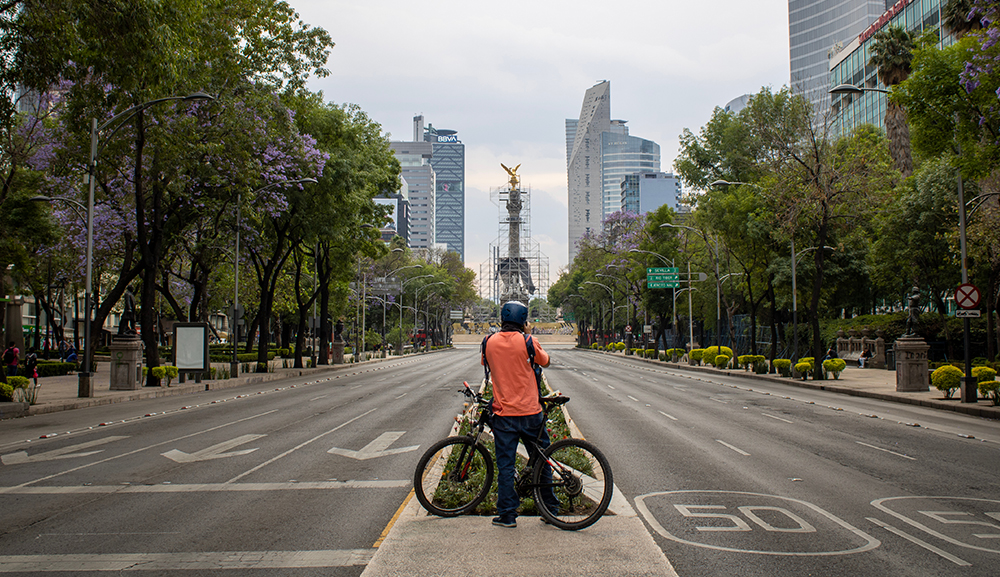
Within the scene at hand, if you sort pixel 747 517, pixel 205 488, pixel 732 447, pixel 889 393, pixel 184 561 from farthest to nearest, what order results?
1. pixel 889 393
2. pixel 732 447
3. pixel 205 488
4. pixel 747 517
5. pixel 184 561

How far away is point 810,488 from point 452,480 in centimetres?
474

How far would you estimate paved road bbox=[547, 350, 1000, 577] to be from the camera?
6039 millimetres

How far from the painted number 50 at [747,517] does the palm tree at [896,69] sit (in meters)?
36.9

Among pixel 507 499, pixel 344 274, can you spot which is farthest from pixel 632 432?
pixel 344 274

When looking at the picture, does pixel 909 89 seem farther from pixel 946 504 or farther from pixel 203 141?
pixel 203 141

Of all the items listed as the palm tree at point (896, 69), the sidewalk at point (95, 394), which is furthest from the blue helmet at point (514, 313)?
the palm tree at point (896, 69)

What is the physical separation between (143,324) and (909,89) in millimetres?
25080

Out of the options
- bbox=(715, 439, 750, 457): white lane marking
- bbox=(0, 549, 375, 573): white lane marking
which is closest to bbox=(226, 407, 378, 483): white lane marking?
bbox=(0, 549, 375, 573): white lane marking

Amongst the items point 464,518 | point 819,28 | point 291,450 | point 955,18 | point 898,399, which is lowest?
point 898,399

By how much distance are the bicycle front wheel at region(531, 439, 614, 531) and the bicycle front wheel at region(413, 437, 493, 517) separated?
0.60m

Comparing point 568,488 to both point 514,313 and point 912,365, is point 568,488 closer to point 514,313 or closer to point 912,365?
point 514,313

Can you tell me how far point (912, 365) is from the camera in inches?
945

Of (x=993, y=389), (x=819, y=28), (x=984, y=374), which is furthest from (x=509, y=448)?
(x=819, y=28)

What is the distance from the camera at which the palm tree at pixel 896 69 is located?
1544 inches
